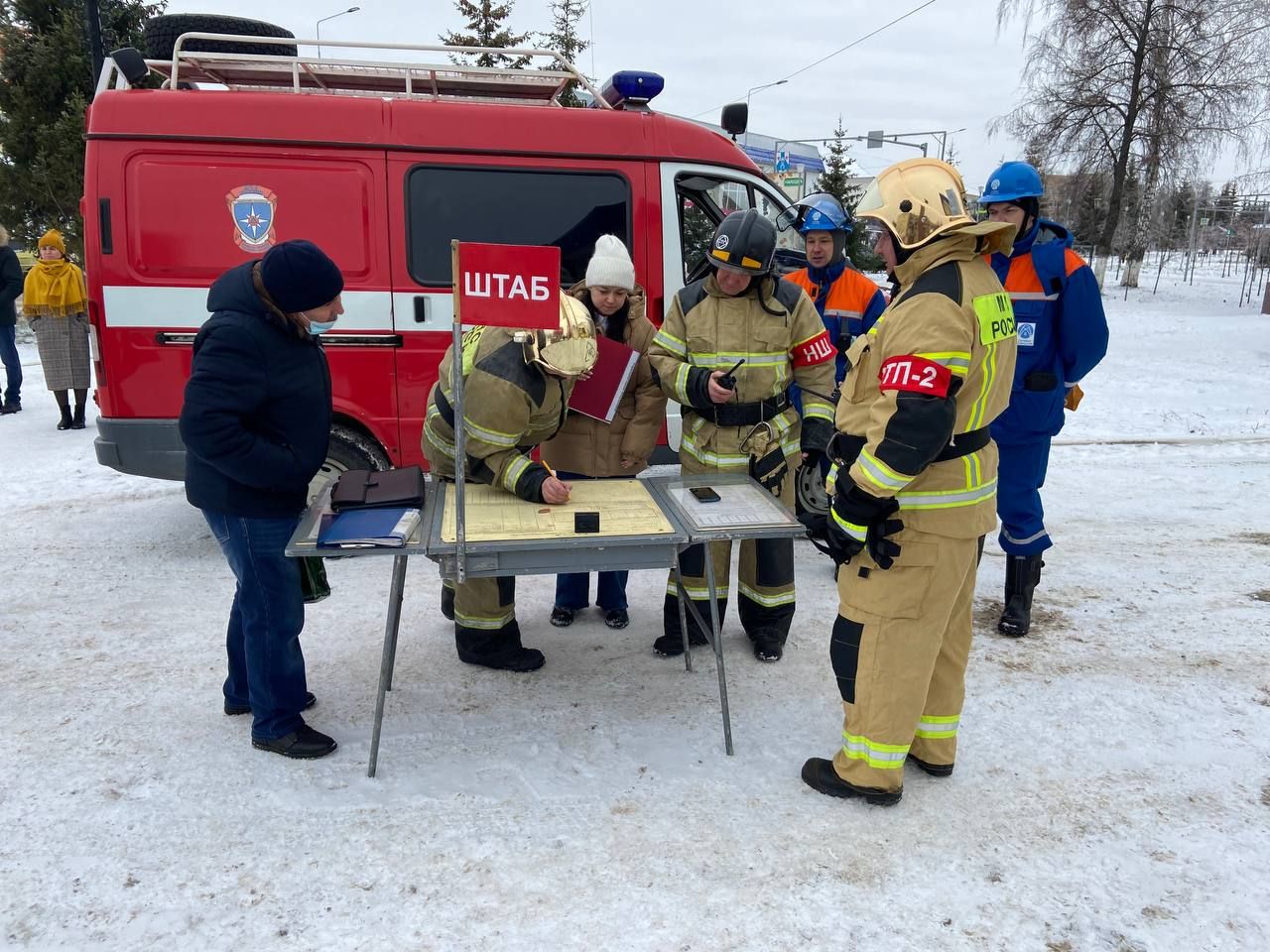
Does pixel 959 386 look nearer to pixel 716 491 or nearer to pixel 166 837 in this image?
pixel 716 491

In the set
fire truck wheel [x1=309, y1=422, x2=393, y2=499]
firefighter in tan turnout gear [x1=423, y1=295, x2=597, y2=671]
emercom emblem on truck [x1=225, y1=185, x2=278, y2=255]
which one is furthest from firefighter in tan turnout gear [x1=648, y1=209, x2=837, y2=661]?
emercom emblem on truck [x1=225, y1=185, x2=278, y2=255]

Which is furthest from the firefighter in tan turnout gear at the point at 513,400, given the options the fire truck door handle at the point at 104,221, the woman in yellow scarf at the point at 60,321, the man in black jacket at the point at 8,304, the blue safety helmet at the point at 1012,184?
the man in black jacket at the point at 8,304

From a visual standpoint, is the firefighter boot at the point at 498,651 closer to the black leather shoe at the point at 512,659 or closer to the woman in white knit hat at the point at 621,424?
the black leather shoe at the point at 512,659

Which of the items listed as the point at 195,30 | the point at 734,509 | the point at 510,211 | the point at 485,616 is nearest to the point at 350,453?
the point at 510,211

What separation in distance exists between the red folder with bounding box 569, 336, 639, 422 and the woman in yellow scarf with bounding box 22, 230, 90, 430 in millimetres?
6504

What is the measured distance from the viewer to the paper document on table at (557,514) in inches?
108

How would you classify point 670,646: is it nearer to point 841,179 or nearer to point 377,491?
point 377,491

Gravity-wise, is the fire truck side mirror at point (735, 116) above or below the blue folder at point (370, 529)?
above

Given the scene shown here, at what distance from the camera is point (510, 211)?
194 inches

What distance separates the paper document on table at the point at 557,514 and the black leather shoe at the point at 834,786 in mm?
973

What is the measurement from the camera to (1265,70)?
62.5 ft

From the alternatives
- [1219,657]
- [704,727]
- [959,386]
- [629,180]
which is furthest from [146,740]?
[1219,657]

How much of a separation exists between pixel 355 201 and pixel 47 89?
9.80 metres

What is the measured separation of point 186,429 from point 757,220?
2.25 metres
